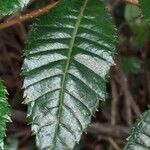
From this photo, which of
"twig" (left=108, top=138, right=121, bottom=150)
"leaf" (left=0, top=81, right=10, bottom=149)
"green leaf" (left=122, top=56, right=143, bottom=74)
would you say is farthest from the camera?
"green leaf" (left=122, top=56, right=143, bottom=74)

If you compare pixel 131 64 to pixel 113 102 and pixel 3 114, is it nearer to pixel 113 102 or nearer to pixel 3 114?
pixel 113 102

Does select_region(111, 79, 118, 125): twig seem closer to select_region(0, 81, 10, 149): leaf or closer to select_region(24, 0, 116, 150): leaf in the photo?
select_region(24, 0, 116, 150): leaf

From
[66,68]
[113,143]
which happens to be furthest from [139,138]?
[113,143]

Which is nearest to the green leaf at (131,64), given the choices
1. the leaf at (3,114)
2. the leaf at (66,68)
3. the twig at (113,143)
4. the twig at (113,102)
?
the twig at (113,102)

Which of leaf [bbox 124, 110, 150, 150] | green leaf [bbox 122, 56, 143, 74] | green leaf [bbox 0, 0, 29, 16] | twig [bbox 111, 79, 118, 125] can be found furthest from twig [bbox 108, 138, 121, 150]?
green leaf [bbox 0, 0, 29, 16]

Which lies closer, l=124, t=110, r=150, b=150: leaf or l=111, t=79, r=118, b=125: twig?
l=124, t=110, r=150, b=150: leaf

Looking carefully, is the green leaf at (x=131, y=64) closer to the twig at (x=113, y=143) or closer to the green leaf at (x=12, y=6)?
the twig at (x=113, y=143)

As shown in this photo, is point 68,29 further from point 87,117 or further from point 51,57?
point 87,117

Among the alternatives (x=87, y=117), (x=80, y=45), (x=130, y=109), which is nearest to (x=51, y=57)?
(x=80, y=45)
